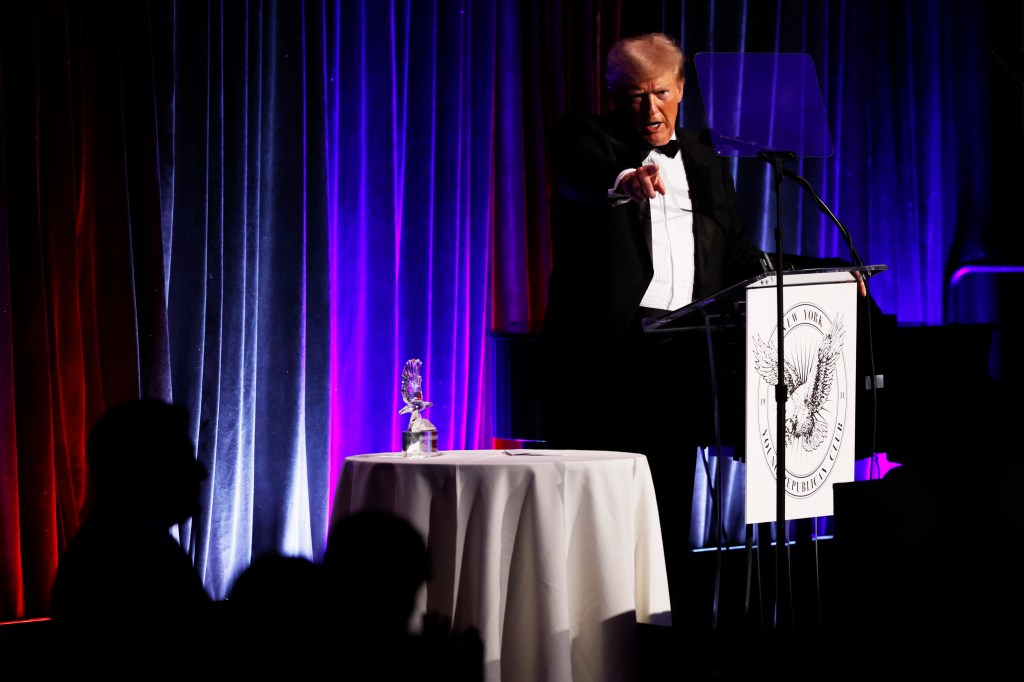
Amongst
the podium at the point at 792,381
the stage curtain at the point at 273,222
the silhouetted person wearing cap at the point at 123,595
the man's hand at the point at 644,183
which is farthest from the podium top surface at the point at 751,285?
the silhouetted person wearing cap at the point at 123,595

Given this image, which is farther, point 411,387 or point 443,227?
point 443,227

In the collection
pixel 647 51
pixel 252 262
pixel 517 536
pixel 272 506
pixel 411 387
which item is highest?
pixel 647 51

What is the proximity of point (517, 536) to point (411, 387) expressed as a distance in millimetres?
666

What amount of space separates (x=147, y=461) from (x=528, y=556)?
1.47 metres

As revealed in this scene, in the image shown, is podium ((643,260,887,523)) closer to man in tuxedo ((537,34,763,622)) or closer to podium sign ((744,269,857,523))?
podium sign ((744,269,857,523))

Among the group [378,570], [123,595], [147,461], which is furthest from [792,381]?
[147,461]

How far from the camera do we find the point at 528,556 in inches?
91.1

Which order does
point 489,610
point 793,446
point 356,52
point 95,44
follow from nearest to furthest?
point 489,610 < point 793,446 < point 95,44 < point 356,52

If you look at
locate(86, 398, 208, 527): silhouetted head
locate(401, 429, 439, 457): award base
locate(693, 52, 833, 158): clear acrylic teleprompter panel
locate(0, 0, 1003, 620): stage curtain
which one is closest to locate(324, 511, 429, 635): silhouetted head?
locate(401, 429, 439, 457): award base

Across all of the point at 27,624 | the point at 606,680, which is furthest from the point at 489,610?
the point at 27,624

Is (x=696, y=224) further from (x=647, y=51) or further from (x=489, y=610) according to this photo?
(x=489, y=610)

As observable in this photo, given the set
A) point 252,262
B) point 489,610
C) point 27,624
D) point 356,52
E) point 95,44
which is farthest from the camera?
point 356,52

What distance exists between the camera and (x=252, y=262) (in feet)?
13.7

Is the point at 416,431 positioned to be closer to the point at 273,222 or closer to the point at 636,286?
the point at 636,286
